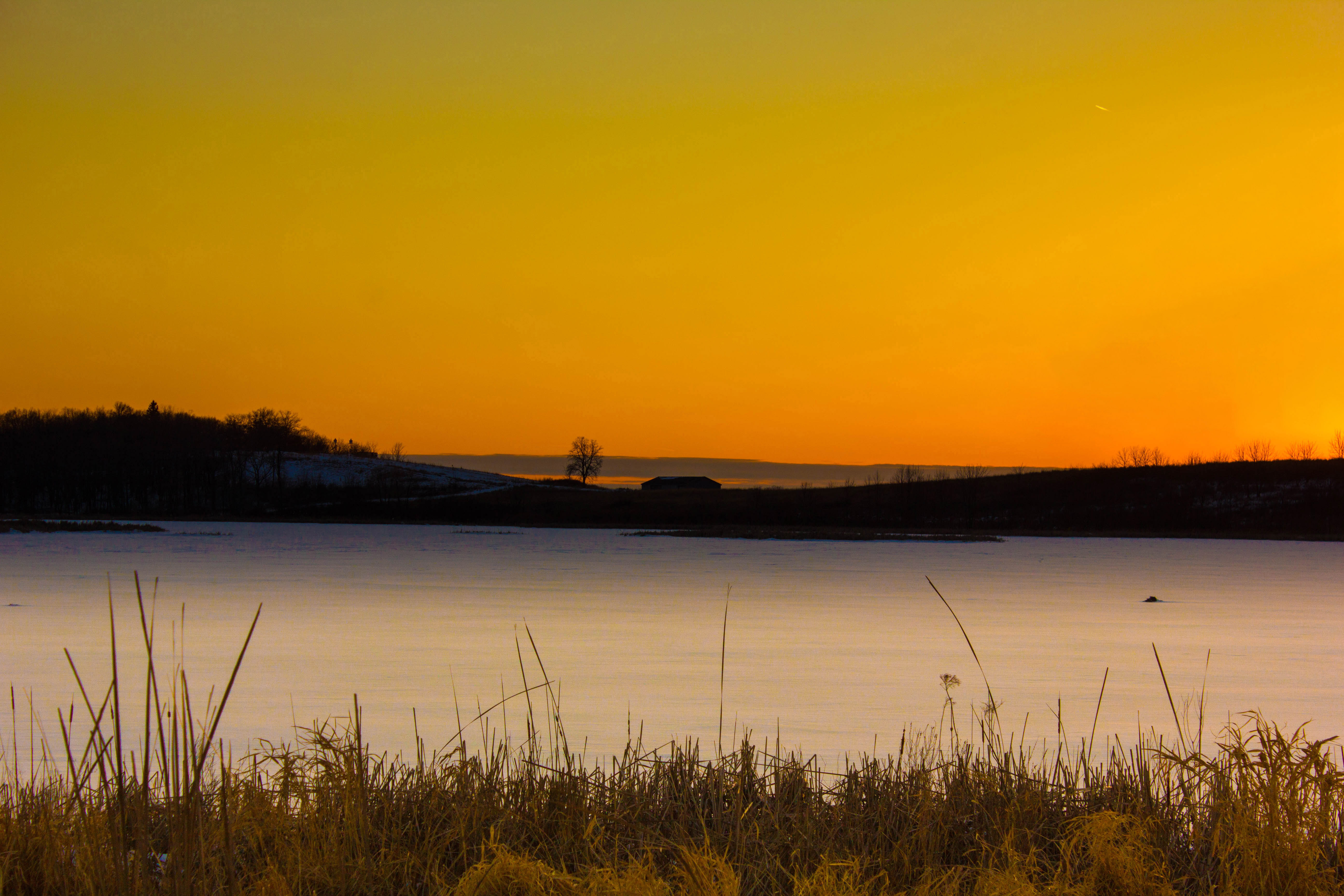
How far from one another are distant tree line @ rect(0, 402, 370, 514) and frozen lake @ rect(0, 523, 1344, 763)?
6434cm

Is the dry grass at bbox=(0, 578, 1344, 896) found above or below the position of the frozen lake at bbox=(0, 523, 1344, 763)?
above

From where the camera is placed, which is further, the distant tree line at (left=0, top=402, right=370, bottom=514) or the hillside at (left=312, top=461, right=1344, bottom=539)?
the distant tree line at (left=0, top=402, right=370, bottom=514)

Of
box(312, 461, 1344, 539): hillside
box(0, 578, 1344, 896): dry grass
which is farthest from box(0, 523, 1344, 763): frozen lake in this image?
box(312, 461, 1344, 539): hillside

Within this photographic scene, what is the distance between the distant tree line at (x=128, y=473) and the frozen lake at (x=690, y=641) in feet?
211

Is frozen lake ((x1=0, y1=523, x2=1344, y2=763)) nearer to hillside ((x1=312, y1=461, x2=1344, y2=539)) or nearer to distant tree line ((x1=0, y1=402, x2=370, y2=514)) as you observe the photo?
hillside ((x1=312, y1=461, x2=1344, y2=539))

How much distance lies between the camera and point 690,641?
42.8 feet

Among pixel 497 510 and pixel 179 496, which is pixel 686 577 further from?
pixel 179 496

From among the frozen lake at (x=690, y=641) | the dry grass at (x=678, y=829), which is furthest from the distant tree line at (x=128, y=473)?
the dry grass at (x=678, y=829)

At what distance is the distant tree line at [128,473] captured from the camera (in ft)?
286

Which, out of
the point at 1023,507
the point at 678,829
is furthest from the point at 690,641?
the point at 1023,507

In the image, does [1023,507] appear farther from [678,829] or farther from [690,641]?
[678,829]

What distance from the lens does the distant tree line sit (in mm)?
87062

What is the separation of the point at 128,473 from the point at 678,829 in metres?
94.6

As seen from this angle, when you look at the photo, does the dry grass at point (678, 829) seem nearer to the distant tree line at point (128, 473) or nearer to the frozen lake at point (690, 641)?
the frozen lake at point (690, 641)
